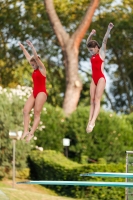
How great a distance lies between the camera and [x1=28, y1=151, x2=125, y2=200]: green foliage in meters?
25.9

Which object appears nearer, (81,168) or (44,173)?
(81,168)

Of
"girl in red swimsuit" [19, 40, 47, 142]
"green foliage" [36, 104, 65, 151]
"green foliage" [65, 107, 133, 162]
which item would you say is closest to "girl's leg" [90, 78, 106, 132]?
"girl in red swimsuit" [19, 40, 47, 142]

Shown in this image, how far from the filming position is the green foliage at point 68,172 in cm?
2586

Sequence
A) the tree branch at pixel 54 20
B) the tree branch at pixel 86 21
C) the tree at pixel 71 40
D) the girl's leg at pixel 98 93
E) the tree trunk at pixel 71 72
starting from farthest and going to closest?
the tree trunk at pixel 71 72 < the tree branch at pixel 86 21 < the tree at pixel 71 40 < the tree branch at pixel 54 20 < the girl's leg at pixel 98 93

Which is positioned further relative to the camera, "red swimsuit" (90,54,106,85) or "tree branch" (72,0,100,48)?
"tree branch" (72,0,100,48)

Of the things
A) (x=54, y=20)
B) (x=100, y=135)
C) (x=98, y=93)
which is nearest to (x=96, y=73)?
(x=98, y=93)

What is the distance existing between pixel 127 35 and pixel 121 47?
76cm

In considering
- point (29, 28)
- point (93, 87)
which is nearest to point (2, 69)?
point (29, 28)

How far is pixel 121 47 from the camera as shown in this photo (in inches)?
1560

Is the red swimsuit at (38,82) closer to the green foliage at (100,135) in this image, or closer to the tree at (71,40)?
the tree at (71,40)

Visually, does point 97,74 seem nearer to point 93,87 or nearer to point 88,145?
point 93,87

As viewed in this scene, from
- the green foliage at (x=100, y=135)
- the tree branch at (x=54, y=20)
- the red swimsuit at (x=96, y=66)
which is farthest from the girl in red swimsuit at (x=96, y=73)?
the green foliage at (x=100, y=135)

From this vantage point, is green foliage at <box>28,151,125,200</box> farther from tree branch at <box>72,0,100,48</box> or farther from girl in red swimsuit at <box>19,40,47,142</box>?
girl in red swimsuit at <box>19,40,47,142</box>

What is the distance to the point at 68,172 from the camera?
88.4 ft
